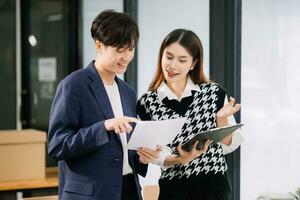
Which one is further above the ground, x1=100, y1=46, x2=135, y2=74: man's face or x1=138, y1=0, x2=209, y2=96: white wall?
x1=138, y1=0, x2=209, y2=96: white wall

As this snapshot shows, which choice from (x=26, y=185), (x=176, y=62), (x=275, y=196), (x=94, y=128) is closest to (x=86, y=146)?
(x=94, y=128)

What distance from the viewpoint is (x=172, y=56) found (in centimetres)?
211

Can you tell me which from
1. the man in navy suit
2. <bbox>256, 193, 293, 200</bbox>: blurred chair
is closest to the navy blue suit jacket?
the man in navy suit

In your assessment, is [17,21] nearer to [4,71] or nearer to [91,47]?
[4,71]

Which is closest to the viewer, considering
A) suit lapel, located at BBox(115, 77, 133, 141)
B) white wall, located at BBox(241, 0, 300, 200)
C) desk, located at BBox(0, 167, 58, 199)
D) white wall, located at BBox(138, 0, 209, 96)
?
suit lapel, located at BBox(115, 77, 133, 141)

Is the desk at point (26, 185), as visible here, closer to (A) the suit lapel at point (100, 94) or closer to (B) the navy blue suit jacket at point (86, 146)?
(B) the navy blue suit jacket at point (86, 146)

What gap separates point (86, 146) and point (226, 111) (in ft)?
1.79

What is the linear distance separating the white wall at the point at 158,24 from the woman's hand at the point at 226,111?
76 centimetres

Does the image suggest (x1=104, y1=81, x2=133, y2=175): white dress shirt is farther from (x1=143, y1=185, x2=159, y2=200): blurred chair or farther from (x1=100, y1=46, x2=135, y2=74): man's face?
(x1=143, y1=185, x2=159, y2=200): blurred chair

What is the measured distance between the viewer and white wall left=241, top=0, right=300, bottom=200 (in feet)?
8.00

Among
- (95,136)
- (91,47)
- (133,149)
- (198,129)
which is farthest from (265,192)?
(91,47)

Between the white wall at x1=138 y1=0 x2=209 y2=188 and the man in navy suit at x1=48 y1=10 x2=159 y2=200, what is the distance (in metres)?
0.95

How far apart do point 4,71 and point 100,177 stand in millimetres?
3607

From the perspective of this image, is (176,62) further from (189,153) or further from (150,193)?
(150,193)
